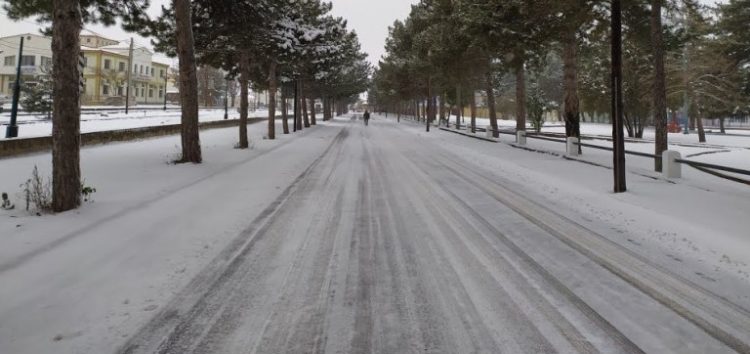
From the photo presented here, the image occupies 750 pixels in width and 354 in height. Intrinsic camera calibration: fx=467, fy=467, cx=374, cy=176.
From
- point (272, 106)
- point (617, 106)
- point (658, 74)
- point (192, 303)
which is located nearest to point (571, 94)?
point (658, 74)

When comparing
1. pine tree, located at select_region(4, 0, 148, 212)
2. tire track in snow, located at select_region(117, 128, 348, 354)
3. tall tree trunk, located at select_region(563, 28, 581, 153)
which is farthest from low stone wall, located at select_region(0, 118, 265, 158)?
tall tree trunk, located at select_region(563, 28, 581, 153)

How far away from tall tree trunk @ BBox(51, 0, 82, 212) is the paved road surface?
321 centimetres

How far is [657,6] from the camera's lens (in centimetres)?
1285

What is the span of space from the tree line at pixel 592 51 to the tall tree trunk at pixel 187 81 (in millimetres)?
10076

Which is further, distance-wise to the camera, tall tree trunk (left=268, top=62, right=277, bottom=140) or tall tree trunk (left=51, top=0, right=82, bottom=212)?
tall tree trunk (left=268, top=62, right=277, bottom=140)

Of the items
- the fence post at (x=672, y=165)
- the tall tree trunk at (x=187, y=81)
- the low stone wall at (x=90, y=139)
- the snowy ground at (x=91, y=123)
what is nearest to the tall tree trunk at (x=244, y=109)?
the low stone wall at (x=90, y=139)

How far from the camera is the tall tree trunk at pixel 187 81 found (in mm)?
13352

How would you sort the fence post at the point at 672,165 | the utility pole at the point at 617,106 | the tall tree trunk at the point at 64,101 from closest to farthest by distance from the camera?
the tall tree trunk at the point at 64,101, the utility pole at the point at 617,106, the fence post at the point at 672,165

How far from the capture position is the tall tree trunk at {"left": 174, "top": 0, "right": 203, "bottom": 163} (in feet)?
43.8

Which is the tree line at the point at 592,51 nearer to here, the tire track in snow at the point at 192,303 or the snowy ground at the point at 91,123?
the tire track in snow at the point at 192,303

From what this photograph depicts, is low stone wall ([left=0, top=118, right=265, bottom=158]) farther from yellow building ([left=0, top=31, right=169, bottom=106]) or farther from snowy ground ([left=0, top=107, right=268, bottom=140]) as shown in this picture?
yellow building ([left=0, top=31, right=169, bottom=106])

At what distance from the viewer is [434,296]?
13.6 ft

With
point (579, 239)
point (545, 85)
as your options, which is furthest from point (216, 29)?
point (545, 85)

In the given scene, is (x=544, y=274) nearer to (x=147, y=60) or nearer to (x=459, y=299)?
(x=459, y=299)
